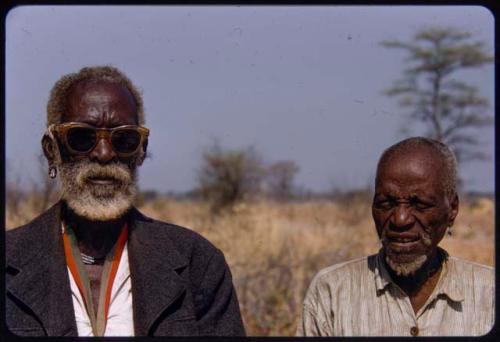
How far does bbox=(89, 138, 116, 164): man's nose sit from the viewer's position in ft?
10.5

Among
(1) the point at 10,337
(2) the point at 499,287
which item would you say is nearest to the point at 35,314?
(1) the point at 10,337

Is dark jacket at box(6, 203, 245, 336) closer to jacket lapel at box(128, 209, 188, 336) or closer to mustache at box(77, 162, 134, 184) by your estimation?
jacket lapel at box(128, 209, 188, 336)

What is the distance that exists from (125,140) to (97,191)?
23 cm

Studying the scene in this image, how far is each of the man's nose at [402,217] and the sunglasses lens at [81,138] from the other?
3.74ft

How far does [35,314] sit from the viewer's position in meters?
3.07

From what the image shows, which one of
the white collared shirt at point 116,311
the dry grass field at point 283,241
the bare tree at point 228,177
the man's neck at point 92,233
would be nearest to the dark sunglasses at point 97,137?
the man's neck at point 92,233

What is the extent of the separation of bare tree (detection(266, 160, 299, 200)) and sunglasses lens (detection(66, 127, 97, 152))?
11.4m

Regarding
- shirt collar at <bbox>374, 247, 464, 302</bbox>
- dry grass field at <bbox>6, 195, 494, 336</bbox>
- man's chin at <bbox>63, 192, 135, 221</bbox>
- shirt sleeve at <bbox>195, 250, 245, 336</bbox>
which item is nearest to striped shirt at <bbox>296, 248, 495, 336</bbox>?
shirt collar at <bbox>374, 247, 464, 302</bbox>

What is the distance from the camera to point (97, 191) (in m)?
3.28

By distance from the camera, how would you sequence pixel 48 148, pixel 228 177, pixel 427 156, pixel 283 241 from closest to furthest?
pixel 427 156 → pixel 48 148 → pixel 283 241 → pixel 228 177

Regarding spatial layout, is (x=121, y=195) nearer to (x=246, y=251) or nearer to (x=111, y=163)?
(x=111, y=163)

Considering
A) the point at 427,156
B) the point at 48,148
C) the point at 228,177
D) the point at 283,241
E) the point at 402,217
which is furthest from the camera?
the point at 228,177

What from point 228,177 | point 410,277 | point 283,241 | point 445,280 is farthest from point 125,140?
point 228,177

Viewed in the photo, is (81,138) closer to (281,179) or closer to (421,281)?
(421,281)
